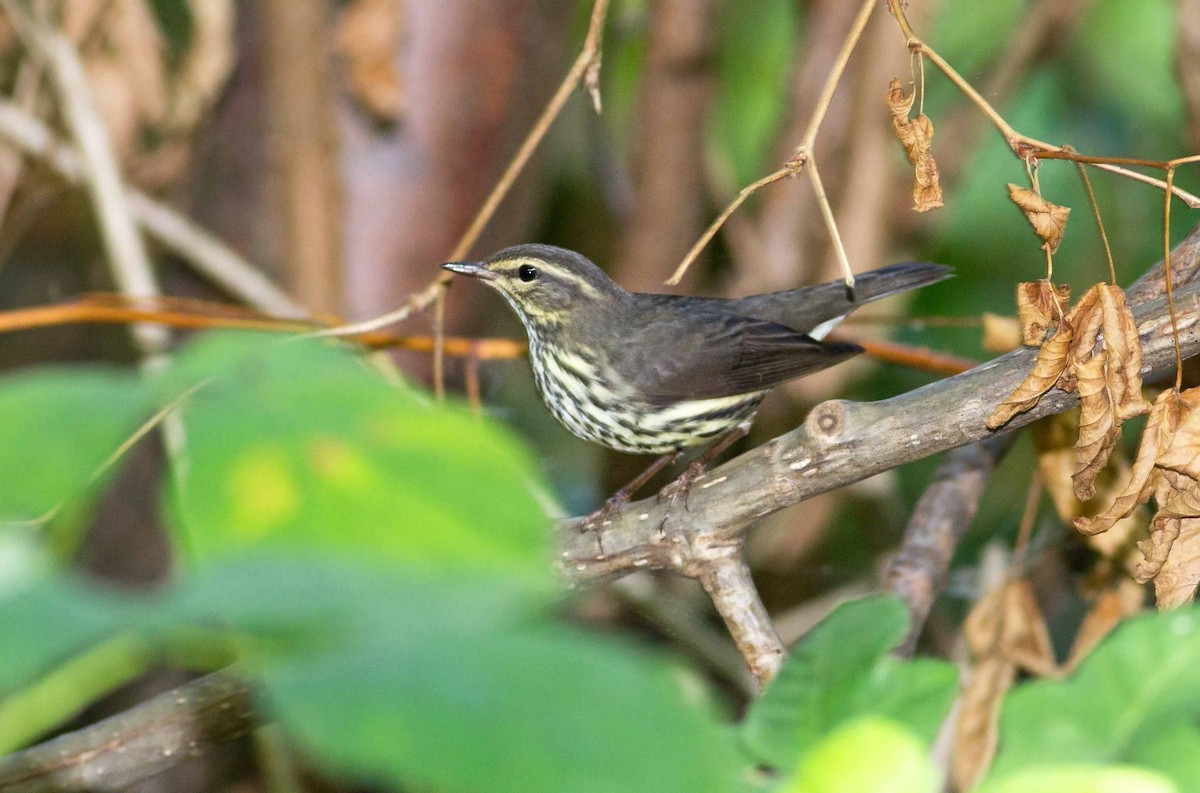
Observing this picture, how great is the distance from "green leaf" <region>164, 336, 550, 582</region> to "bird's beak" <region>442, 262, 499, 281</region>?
101 inches

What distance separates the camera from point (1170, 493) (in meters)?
2.06

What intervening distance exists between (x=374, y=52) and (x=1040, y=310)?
7.27ft

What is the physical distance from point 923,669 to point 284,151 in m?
3.19

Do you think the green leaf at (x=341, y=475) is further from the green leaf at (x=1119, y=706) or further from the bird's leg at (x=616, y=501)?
the bird's leg at (x=616, y=501)

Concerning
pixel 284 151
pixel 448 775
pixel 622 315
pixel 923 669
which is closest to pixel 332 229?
pixel 284 151

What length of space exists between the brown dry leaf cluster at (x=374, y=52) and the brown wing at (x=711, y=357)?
1031 millimetres

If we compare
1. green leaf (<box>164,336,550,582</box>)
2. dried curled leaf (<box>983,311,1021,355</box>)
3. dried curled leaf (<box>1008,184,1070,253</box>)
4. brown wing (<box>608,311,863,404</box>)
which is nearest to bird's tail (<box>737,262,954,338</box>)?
brown wing (<box>608,311,863,404</box>)

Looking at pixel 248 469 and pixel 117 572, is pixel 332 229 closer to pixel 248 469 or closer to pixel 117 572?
pixel 117 572

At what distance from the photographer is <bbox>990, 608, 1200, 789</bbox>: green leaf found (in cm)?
86

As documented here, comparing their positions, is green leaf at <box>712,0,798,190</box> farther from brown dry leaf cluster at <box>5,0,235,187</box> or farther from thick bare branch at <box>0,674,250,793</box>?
thick bare branch at <box>0,674,250,793</box>

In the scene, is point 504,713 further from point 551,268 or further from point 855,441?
point 551,268

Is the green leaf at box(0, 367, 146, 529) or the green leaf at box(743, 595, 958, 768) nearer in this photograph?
the green leaf at box(0, 367, 146, 529)

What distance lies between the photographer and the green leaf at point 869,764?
78cm

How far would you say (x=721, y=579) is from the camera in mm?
2389
